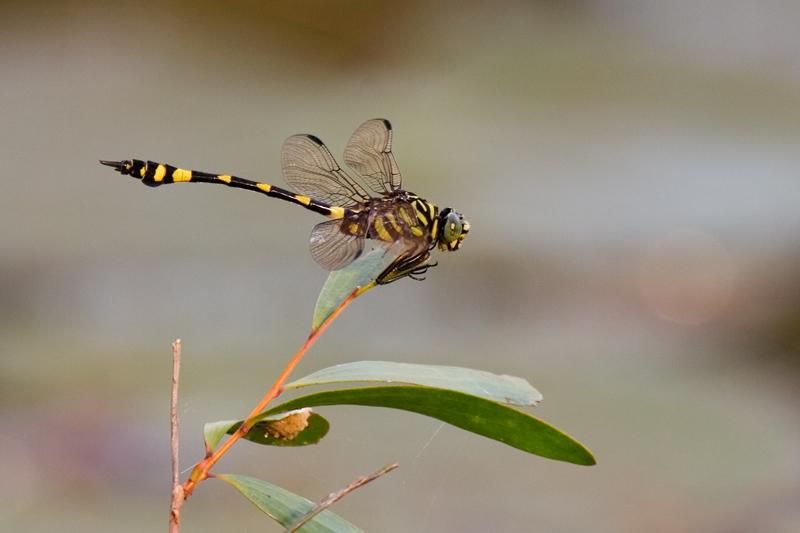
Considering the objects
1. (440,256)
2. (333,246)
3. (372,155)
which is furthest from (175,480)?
(440,256)

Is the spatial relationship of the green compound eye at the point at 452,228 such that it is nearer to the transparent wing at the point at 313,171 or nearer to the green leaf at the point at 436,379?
the transparent wing at the point at 313,171

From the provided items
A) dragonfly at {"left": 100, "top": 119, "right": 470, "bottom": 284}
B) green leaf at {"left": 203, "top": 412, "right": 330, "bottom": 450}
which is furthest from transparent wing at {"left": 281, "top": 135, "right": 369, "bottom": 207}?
green leaf at {"left": 203, "top": 412, "right": 330, "bottom": 450}

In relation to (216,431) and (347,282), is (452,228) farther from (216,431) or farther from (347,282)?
(216,431)

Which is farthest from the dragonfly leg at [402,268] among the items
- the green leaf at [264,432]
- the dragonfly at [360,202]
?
the green leaf at [264,432]

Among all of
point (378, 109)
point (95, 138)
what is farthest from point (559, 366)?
point (95, 138)

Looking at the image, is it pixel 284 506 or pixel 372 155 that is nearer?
pixel 284 506

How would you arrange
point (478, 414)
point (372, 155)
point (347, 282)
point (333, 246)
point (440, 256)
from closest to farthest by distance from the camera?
point (478, 414), point (347, 282), point (333, 246), point (372, 155), point (440, 256)

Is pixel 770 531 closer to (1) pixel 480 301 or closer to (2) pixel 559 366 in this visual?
(2) pixel 559 366

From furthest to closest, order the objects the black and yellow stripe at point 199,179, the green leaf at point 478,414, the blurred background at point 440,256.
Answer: the blurred background at point 440,256, the black and yellow stripe at point 199,179, the green leaf at point 478,414

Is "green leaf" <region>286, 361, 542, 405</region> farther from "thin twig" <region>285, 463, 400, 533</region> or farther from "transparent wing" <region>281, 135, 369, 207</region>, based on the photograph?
"transparent wing" <region>281, 135, 369, 207</region>
